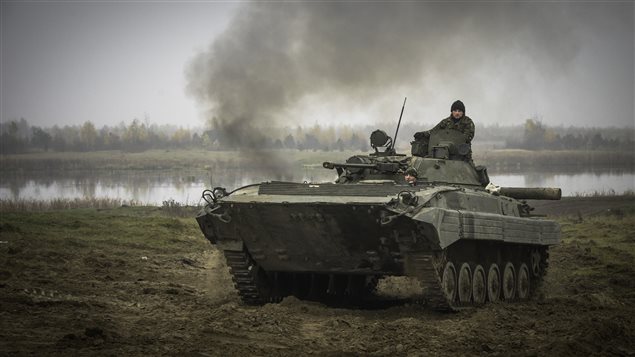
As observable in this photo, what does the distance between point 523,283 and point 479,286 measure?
2.08 metres

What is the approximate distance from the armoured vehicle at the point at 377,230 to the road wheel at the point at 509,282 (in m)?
0.03

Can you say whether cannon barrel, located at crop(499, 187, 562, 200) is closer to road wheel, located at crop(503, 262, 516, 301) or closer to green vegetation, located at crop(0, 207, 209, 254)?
road wheel, located at crop(503, 262, 516, 301)

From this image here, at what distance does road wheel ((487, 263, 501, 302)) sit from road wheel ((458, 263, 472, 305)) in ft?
2.51

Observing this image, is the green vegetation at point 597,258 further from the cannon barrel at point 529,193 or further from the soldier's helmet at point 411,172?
the soldier's helmet at point 411,172

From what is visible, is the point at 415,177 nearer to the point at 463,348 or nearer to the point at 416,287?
the point at 416,287

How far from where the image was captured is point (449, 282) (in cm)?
1420

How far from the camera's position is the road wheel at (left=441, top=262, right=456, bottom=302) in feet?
45.8

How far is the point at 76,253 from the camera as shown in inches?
781

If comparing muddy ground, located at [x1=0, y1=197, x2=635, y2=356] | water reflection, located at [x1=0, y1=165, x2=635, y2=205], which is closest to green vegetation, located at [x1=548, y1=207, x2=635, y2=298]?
muddy ground, located at [x1=0, y1=197, x2=635, y2=356]

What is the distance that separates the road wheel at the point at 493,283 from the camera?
51.7 feet

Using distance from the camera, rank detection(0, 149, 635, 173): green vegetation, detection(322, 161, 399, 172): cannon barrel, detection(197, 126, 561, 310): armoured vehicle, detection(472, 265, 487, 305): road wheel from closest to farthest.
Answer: detection(197, 126, 561, 310): armoured vehicle
detection(472, 265, 487, 305): road wheel
detection(322, 161, 399, 172): cannon barrel
detection(0, 149, 635, 173): green vegetation

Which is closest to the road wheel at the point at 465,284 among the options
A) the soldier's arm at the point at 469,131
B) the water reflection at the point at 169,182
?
the soldier's arm at the point at 469,131

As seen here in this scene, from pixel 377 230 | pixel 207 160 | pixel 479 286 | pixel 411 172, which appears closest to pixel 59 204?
pixel 411 172

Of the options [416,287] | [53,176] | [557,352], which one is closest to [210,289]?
[416,287]
